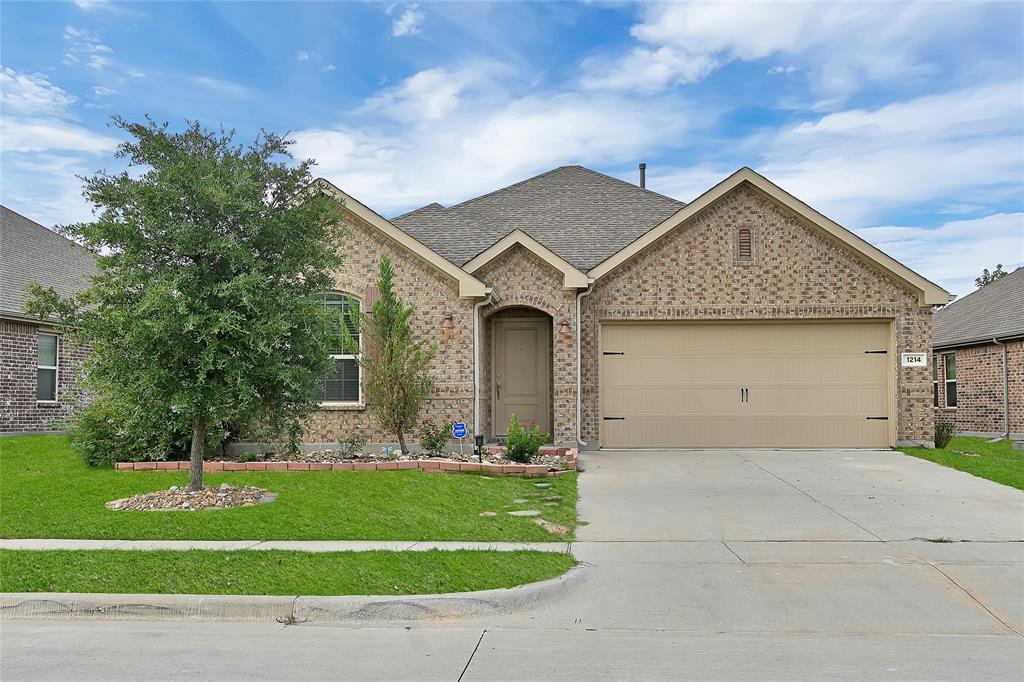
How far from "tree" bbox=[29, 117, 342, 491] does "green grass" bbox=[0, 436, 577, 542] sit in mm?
1318

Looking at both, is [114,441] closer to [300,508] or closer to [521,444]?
[300,508]

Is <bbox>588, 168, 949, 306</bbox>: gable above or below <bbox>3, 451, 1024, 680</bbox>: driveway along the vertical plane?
above

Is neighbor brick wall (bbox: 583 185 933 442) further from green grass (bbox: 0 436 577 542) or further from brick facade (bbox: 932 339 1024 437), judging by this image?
brick facade (bbox: 932 339 1024 437)

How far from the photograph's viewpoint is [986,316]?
22.7 metres

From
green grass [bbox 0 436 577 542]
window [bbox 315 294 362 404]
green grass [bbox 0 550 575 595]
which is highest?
window [bbox 315 294 362 404]

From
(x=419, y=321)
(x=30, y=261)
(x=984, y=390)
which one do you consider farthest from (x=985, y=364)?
(x=30, y=261)

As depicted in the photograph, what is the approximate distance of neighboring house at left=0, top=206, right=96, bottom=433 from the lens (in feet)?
58.8

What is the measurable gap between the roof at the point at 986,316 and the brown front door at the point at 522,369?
11.4 metres

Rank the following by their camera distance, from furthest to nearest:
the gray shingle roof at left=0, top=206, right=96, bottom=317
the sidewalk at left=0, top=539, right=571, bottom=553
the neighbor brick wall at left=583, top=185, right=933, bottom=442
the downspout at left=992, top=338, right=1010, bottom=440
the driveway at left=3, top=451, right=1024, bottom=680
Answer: the downspout at left=992, top=338, right=1010, bottom=440
the gray shingle roof at left=0, top=206, right=96, bottom=317
the neighbor brick wall at left=583, top=185, right=933, bottom=442
the sidewalk at left=0, top=539, right=571, bottom=553
the driveway at left=3, top=451, right=1024, bottom=680

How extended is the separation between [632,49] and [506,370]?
662cm

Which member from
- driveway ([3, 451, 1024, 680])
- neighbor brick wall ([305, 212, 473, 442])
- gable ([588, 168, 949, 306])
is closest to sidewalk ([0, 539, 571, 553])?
driveway ([3, 451, 1024, 680])

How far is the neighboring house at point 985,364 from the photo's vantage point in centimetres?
1986

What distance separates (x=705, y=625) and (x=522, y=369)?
11022 mm

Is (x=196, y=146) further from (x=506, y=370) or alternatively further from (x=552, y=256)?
(x=506, y=370)
